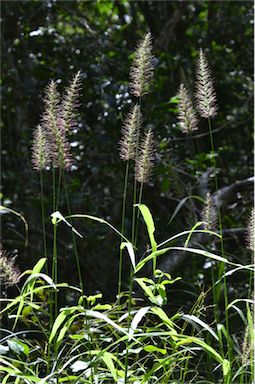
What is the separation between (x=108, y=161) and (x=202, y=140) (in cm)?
80

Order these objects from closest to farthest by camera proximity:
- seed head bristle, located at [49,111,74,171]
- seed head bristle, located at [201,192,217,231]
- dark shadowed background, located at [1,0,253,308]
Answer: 1. seed head bristle, located at [49,111,74,171]
2. seed head bristle, located at [201,192,217,231]
3. dark shadowed background, located at [1,0,253,308]

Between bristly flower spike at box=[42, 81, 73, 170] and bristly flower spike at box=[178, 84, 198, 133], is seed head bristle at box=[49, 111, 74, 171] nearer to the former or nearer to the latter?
bristly flower spike at box=[42, 81, 73, 170]

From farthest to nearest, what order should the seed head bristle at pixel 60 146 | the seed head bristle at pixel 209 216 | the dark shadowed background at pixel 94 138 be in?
the dark shadowed background at pixel 94 138 → the seed head bristle at pixel 209 216 → the seed head bristle at pixel 60 146

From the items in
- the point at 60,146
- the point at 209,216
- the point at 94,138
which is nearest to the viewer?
the point at 60,146

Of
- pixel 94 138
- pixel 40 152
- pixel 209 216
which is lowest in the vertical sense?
pixel 209 216

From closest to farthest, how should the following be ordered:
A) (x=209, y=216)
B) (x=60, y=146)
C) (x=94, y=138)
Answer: (x=60, y=146)
(x=209, y=216)
(x=94, y=138)

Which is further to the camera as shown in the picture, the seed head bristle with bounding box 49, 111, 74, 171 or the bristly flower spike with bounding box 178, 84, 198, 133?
the bristly flower spike with bounding box 178, 84, 198, 133

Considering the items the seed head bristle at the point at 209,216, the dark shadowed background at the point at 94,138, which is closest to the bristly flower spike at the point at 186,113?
the seed head bristle at the point at 209,216

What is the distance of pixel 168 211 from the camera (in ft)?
11.2

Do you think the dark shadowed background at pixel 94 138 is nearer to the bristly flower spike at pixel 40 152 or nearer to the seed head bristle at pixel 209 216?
the seed head bristle at pixel 209 216

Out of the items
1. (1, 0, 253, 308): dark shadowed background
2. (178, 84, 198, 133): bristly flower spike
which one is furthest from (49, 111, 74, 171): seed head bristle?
(1, 0, 253, 308): dark shadowed background

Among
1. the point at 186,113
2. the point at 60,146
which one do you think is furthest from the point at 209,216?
the point at 60,146

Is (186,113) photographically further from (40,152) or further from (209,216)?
A: (40,152)

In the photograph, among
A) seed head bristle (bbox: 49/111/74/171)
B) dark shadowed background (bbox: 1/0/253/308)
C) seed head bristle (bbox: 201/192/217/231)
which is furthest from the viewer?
dark shadowed background (bbox: 1/0/253/308)
